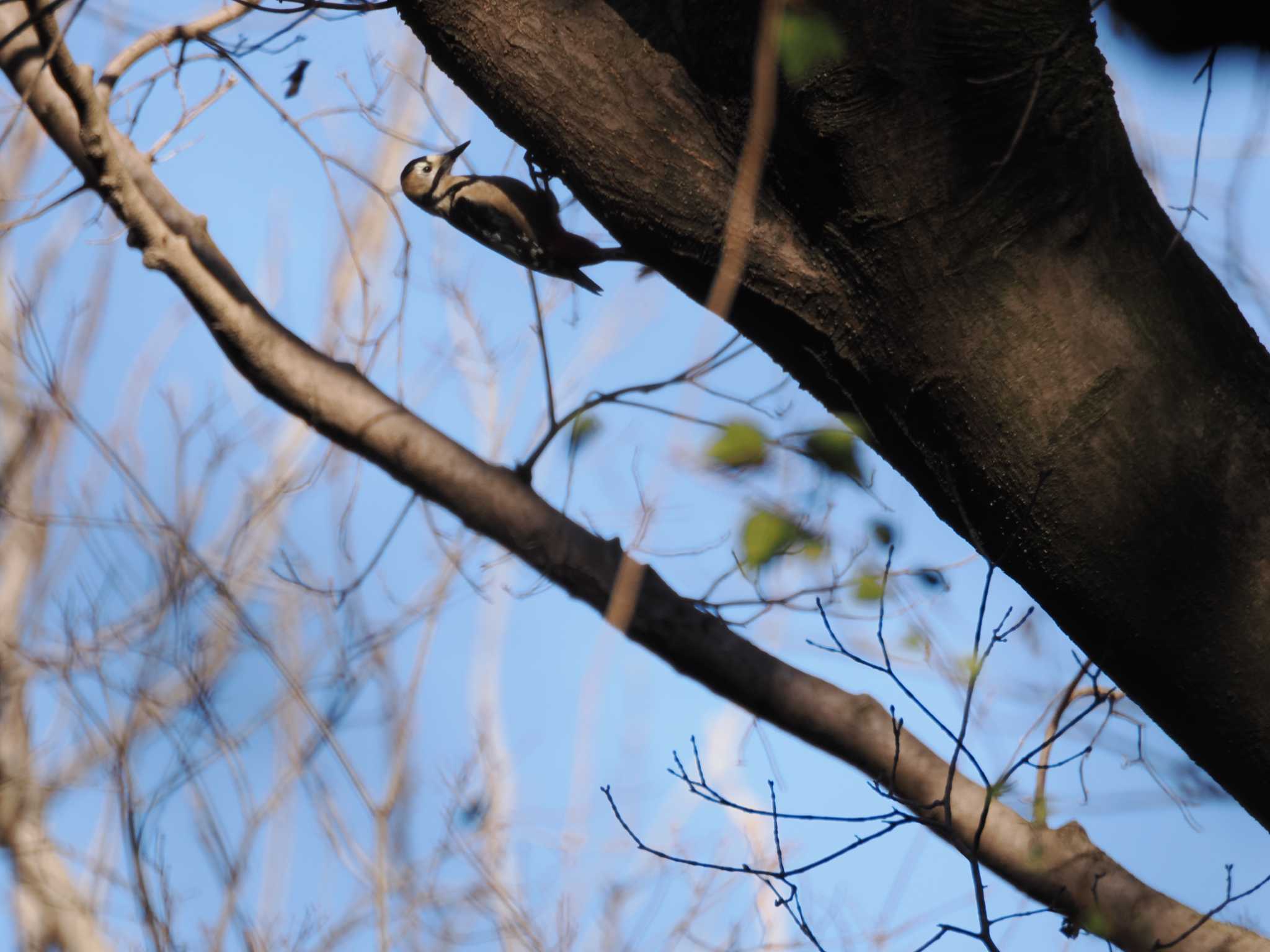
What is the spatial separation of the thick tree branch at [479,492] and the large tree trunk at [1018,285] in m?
0.94

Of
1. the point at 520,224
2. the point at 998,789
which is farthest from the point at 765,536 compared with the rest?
the point at 520,224

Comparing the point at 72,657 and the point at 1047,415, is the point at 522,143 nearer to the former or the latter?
the point at 1047,415

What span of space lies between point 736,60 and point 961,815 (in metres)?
1.39

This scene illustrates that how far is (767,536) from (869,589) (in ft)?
0.80

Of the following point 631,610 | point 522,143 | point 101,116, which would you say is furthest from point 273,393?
point 522,143

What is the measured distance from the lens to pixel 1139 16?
1436mm

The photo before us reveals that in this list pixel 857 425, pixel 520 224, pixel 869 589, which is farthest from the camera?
pixel 520 224

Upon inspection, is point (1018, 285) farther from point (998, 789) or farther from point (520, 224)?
point (520, 224)

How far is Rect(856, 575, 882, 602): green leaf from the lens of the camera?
1890mm

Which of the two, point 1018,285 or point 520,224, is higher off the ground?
point 520,224

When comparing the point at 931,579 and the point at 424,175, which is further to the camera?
the point at 424,175

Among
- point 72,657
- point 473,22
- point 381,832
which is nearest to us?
point 473,22

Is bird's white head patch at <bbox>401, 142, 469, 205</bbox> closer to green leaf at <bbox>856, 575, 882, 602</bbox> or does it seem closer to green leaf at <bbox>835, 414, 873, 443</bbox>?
green leaf at <bbox>856, 575, 882, 602</bbox>

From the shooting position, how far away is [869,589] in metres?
1.93
